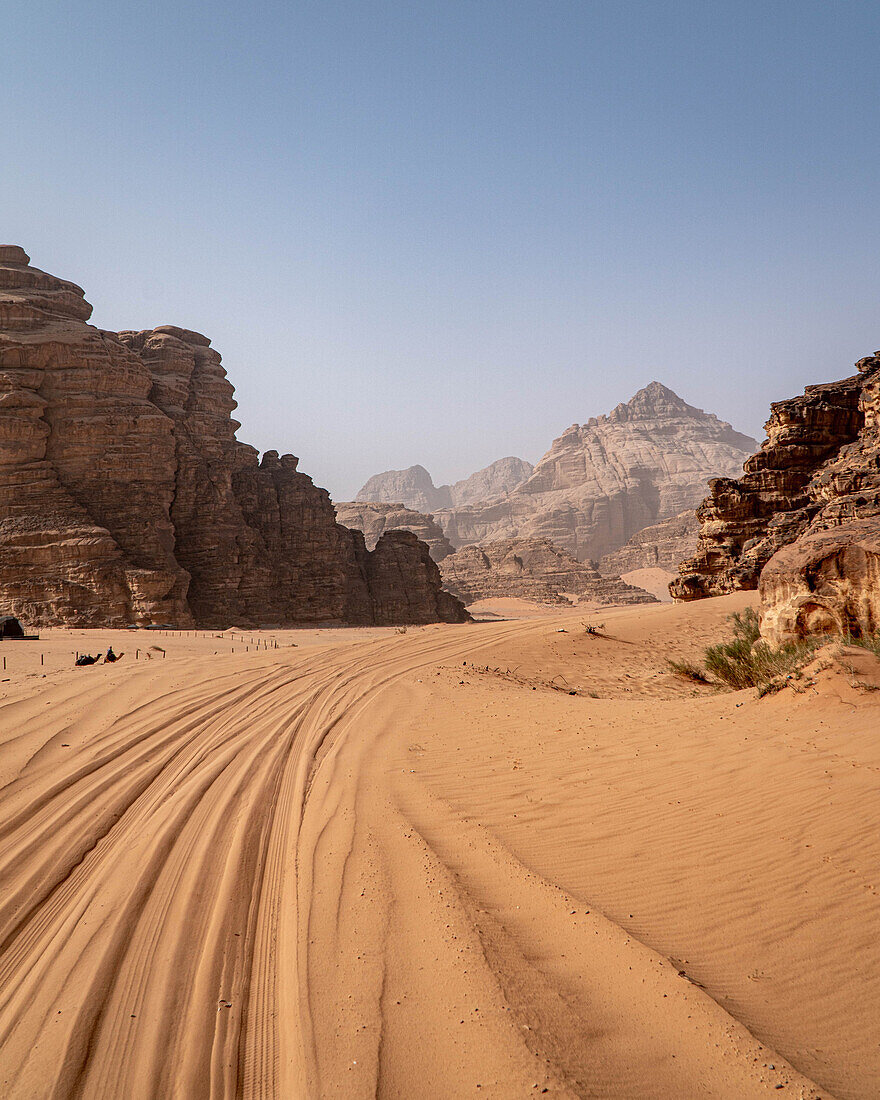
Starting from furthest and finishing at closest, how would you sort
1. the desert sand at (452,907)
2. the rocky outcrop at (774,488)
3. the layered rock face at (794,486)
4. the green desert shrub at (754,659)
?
the rocky outcrop at (774,488), the layered rock face at (794,486), the green desert shrub at (754,659), the desert sand at (452,907)

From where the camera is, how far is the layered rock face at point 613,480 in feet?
362

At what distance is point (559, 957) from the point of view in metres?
2.73

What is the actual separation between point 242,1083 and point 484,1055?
86cm

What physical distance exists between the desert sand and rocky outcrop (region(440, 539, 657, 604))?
4697cm

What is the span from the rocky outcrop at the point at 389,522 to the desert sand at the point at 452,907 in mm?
64577

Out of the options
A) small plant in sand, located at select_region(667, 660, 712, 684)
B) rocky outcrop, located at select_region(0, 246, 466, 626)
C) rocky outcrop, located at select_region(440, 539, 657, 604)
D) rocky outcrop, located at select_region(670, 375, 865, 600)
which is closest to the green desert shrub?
small plant in sand, located at select_region(667, 660, 712, 684)

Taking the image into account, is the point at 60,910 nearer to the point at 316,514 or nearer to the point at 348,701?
the point at 348,701

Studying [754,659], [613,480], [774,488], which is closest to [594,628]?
[774,488]

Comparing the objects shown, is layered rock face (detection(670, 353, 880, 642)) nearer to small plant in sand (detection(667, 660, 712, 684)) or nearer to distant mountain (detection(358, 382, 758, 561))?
small plant in sand (detection(667, 660, 712, 684))

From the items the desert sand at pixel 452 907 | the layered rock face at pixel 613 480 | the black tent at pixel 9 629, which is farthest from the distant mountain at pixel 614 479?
the desert sand at pixel 452 907

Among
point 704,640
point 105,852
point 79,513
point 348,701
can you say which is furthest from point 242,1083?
point 79,513

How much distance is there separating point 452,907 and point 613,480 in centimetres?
12479

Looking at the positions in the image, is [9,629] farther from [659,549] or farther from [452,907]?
[659,549]

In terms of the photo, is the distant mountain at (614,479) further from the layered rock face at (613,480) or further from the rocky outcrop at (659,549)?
the rocky outcrop at (659,549)
